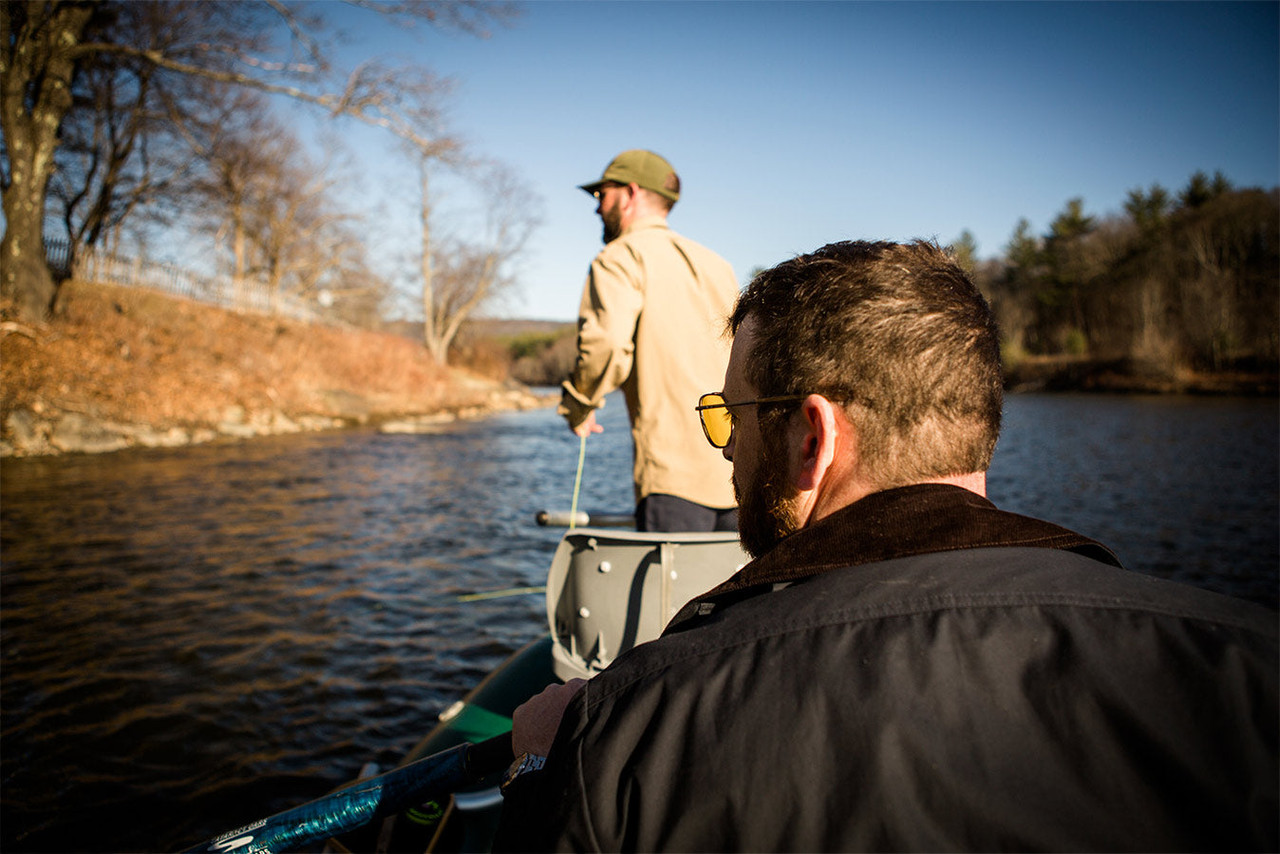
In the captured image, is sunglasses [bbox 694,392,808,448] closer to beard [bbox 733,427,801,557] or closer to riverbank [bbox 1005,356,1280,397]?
beard [bbox 733,427,801,557]

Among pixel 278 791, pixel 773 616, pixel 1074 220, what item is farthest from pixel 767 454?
pixel 1074 220

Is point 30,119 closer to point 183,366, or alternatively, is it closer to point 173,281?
point 183,366

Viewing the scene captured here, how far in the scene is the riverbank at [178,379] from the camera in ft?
43.5

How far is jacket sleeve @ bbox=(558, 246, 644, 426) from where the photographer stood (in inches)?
127

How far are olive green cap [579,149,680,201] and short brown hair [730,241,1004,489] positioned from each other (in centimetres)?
234

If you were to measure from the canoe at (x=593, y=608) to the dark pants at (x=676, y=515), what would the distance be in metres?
0.45

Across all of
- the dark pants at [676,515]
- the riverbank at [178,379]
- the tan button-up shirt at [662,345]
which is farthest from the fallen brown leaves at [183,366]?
the dark pants at [676,515]

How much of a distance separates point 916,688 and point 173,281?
27589 millimetres

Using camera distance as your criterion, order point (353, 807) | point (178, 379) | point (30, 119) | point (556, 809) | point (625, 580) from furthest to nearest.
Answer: point (178, 379), point (30, 119), point (625, 580), point (353, 807), point (556, 809)

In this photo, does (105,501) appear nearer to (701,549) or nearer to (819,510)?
(701,549)

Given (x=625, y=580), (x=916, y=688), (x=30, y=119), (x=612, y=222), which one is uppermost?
(x=30, y=119)

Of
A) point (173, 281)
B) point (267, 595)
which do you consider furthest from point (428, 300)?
point (267, 595)

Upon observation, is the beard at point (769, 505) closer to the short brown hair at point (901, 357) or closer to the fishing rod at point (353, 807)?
the short brown hair at point (901, 357)

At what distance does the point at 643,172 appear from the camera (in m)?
3.42
